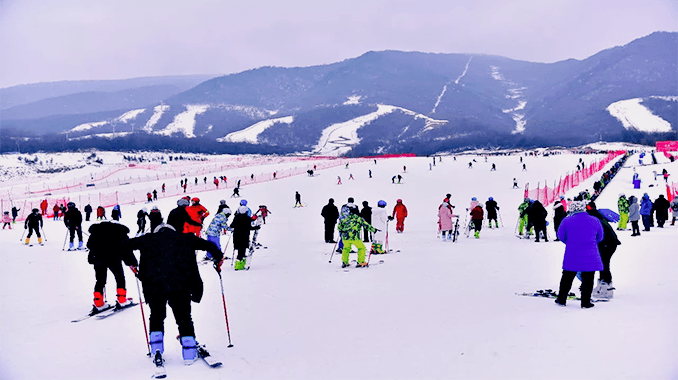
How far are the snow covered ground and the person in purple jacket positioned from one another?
41 centimetres

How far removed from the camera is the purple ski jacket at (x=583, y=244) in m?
7.26

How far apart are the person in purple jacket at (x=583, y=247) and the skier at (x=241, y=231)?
7168mm

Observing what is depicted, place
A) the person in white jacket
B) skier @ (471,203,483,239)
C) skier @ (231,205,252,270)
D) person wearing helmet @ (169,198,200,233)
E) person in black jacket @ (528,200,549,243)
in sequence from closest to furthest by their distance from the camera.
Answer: person wearing helmet @ (169,198,200,233) < skier @ (231,205,252,270) < the person in white jacket < person in black jacket @ (528,200,549,243) < skier @ (471,203,483,239)

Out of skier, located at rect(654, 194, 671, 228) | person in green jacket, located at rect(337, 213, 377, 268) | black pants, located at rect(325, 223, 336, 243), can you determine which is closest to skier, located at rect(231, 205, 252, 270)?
person in green jacket, located at rect(337, 213, 377, 268)

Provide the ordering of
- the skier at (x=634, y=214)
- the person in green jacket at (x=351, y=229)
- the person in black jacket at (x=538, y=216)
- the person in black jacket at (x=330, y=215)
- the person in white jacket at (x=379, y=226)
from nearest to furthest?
the person in green jacket at (x=351, y=229), the person in white jacket at (x=379, y=226), the person in black jacket at (x=538, y=216), the person in black jacket at (x=330, y=215), the skier at (x=634, y=214)

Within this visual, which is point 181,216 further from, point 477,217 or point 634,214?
point 634,214

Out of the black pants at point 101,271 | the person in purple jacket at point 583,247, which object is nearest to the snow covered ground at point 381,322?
the person in purple jacket at point 583,247

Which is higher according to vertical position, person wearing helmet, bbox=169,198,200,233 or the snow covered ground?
person wearing helmet, bbox=169,198,200,233

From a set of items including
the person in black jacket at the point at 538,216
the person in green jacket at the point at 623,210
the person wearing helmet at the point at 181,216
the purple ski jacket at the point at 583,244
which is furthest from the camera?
the person in green jacket at the point at 623,210

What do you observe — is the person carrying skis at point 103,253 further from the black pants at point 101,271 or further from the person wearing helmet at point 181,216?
the person wearing helmet at point 181,216

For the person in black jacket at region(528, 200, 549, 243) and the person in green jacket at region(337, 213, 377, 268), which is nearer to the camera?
the person in green jacket at region(337, 213, 377, 268)

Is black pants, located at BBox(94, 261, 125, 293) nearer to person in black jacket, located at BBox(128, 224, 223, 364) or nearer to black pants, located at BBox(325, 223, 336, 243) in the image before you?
person in black jacket, located at BBox(128, 224, 223, 364)

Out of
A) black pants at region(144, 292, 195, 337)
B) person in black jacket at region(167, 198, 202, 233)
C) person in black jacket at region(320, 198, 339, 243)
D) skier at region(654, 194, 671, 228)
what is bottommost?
skier at region(654, 194, 671, 228)

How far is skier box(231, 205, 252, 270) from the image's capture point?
40.3 feet
